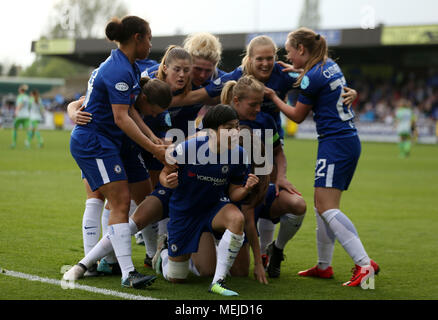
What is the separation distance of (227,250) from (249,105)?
4.22 feet

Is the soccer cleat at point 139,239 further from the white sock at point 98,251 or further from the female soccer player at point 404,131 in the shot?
the female soccer player at point 404,131

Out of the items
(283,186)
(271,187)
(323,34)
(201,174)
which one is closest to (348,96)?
(283,186)

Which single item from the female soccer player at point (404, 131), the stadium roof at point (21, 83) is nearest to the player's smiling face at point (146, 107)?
the female soccer player at point (404, 131)

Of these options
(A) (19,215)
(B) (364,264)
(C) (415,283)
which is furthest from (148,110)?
(A) (19,215)

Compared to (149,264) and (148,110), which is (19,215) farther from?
(148,110)

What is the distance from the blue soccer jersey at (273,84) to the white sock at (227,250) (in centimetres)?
144

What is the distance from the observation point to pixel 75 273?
476 centimetres

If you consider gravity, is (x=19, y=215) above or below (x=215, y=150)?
below

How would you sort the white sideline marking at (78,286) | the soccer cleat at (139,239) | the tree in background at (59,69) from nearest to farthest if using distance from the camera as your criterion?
the white sideline marking at (78,286) < the soccer cleat at (139,239) < the tree in background at (59,69)

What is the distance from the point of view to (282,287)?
4.93 meters

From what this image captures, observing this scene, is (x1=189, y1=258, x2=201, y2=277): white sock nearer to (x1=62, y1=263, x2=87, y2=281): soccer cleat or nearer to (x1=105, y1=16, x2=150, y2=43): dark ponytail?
(x1=62, y1=263, x2=87, y2=281): soccer cleat

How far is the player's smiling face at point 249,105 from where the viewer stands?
200 inches

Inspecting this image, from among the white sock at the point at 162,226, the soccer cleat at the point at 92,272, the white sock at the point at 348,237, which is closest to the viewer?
the white sock at the point at 348,237
